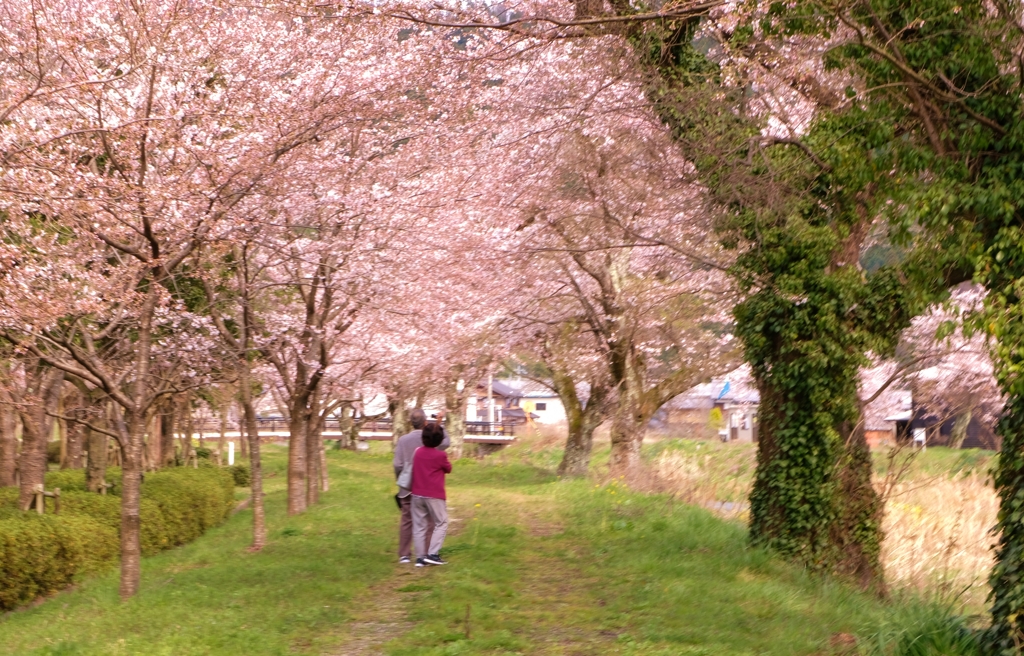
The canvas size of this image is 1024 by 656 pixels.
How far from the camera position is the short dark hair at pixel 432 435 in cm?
1127

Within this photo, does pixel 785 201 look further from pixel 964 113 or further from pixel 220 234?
pixel 220 234

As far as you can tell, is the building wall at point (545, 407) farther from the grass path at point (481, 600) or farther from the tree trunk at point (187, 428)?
the grass path at point (481, 600)

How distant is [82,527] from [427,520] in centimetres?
632

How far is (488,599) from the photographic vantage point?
9523mm

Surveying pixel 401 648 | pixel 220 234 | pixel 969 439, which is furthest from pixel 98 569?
pixel 969 439

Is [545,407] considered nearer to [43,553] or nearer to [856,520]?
[43,553]

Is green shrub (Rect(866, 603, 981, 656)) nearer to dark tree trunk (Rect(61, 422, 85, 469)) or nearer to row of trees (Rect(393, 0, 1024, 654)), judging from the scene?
row of trees (Rect(393, 0, 1024, 654))

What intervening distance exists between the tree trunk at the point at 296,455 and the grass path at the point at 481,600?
101 inches

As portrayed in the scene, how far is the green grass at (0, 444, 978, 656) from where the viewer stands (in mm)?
7840

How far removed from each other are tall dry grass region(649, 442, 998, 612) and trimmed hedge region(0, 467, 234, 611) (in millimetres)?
9431

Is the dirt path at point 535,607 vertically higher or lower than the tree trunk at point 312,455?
lower

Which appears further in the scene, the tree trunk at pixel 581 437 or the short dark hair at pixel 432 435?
the tree trunk at pixel 581 437

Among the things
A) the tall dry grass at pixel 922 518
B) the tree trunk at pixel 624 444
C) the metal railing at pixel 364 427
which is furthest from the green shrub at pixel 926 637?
the metal railing at pixel 364 427

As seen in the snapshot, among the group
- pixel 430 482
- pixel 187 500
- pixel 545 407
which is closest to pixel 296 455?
pixel 187 500
